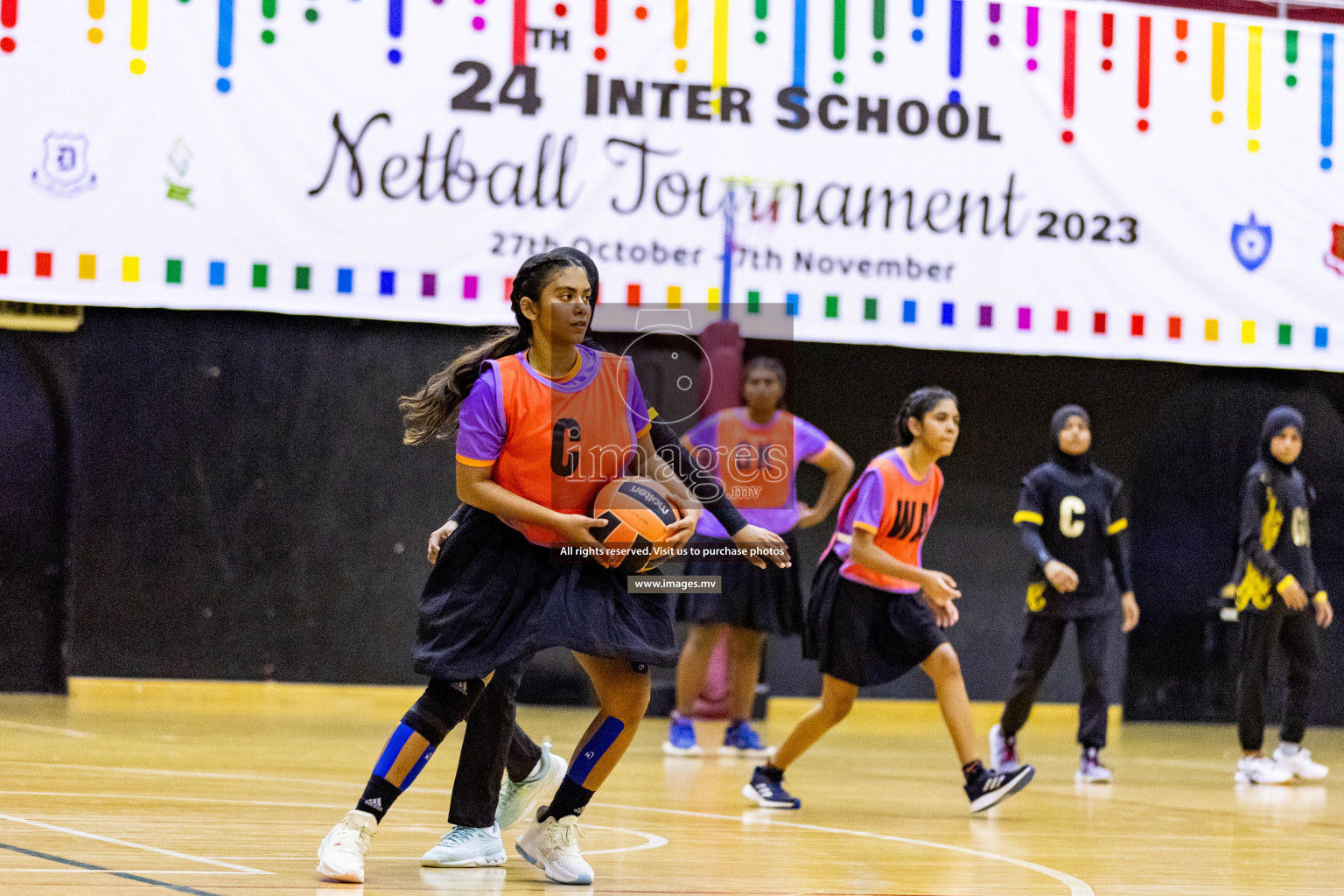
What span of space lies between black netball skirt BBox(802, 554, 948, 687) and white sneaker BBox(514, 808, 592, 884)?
1793mm

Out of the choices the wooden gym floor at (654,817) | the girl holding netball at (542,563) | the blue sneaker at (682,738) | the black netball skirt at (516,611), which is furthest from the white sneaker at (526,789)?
the blue sneaker at (682,738)

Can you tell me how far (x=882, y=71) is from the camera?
26.1 ft

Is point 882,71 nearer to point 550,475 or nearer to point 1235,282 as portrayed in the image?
point 1235,282

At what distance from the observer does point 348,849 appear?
3.39 metres

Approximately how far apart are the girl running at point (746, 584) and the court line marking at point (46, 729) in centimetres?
256

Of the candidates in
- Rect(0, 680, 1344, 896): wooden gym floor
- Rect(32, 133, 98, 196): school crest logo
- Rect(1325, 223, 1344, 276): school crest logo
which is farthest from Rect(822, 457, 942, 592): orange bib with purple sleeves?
Rect(32, 133, 98, 196): school crest logo

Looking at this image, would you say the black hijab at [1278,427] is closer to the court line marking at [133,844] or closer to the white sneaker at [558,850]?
the white sneaker at [558,850]

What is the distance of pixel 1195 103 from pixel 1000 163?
1110 millimetres

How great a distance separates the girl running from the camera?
687 cm

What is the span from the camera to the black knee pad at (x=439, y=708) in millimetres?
3535

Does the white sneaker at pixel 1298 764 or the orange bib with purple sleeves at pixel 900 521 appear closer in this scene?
the orange bib with purple sleeves at pixel 900 521

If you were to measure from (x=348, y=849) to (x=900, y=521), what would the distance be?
2456 mm

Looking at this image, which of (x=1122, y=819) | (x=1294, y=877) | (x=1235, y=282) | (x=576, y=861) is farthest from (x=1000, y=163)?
(x=576, y=861)

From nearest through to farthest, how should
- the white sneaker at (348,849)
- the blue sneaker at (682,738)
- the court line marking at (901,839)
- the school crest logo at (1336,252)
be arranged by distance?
the white sneaker at (348,849), the court line marking at (901,839), the blue sneaker at (682,738), the school crest logo at (1336,252)
